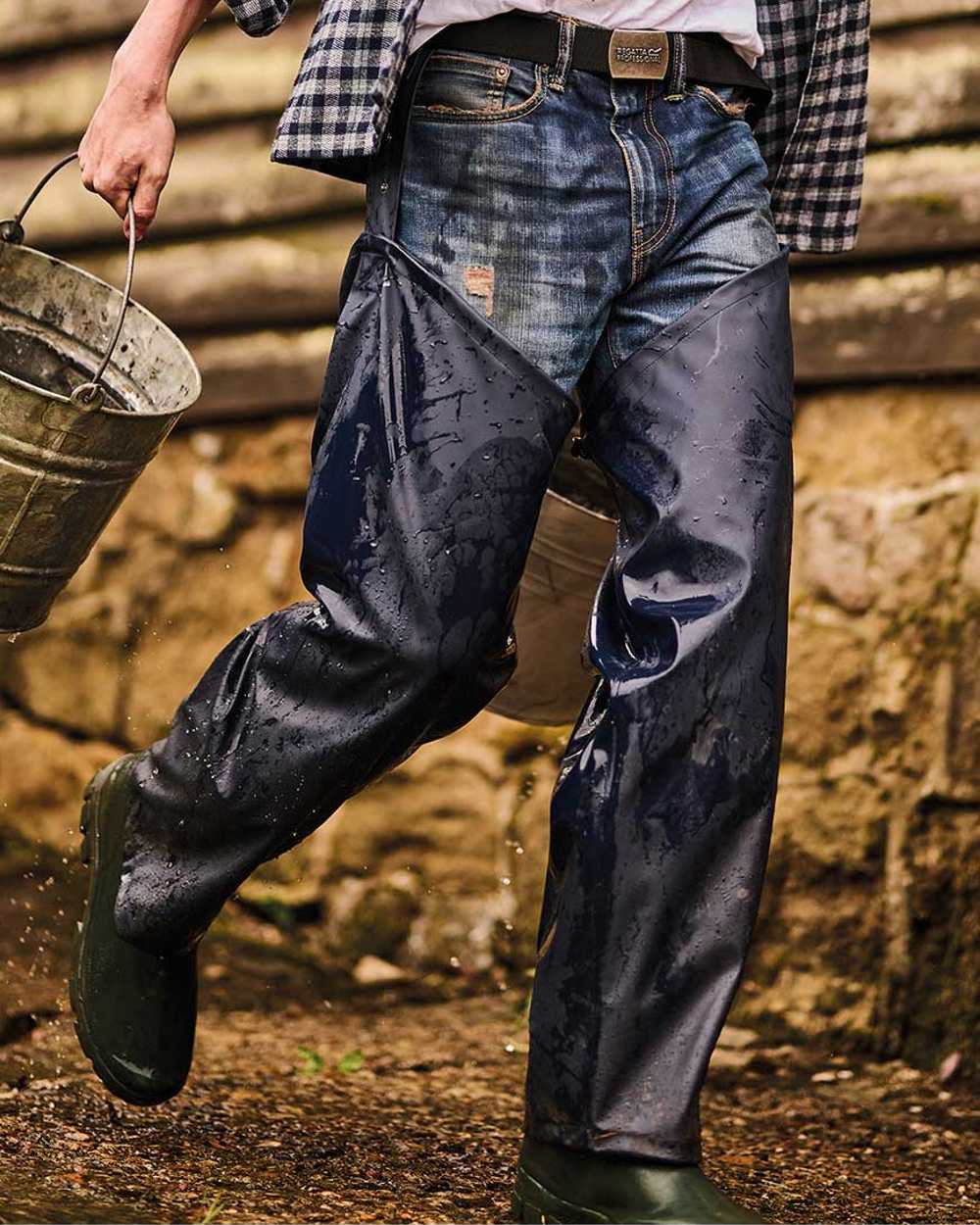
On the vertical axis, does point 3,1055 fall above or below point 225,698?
below

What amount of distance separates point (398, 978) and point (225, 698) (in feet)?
5.55

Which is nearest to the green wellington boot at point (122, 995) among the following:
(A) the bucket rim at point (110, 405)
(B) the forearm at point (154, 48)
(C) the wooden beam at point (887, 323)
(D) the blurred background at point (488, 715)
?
(A) the bucket rim at point (110, 405)

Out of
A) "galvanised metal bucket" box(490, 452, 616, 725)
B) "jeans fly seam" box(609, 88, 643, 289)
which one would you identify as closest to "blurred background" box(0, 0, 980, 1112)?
"galvanised metal bucket" box(490, 452, 616, 725)

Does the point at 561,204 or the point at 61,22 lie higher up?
the point at 561,204

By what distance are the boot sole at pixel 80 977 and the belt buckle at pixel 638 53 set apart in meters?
1.11

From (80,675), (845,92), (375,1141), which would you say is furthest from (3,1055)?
(845,92)

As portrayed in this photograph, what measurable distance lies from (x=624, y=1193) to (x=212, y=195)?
2.80 metres

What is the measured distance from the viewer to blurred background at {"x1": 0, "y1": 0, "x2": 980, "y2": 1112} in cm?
320

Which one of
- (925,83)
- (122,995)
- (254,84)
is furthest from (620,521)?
(254,84)

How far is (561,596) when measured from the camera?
2660mm

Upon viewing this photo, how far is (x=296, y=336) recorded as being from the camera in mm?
3945

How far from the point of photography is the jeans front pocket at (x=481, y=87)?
1.96m

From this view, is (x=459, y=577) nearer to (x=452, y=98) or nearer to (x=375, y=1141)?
(x=452, y=98)

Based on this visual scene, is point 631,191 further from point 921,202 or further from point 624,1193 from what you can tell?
point 921,202
